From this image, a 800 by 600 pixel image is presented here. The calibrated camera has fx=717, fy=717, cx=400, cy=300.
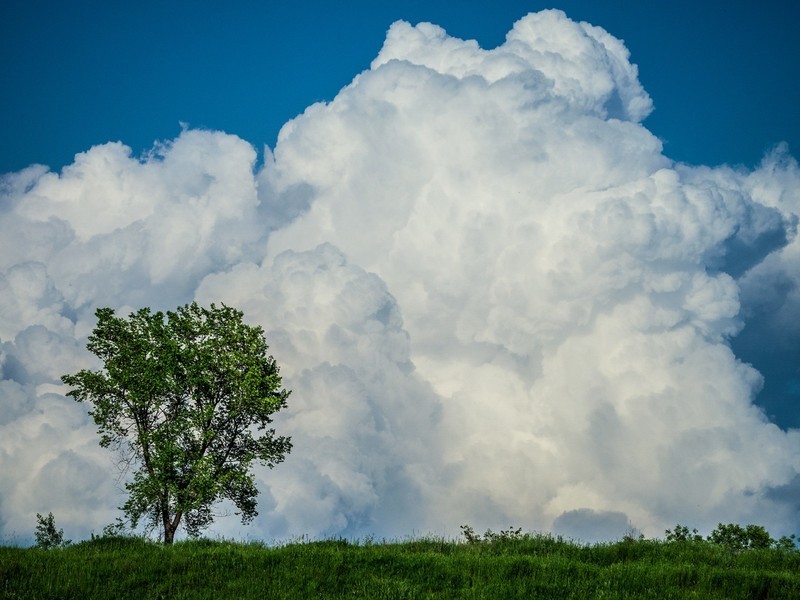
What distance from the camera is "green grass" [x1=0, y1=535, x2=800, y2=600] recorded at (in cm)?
2044

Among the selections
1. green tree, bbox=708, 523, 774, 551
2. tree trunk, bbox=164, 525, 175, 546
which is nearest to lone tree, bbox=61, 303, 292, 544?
tree trunk, bbox=164, 525, 175, 546

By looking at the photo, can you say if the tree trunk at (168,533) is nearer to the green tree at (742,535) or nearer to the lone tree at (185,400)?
the lone tree at (185,400)

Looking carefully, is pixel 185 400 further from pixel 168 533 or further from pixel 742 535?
pixel 742 535

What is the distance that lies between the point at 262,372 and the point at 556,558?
2210 cm

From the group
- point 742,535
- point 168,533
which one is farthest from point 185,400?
point 742,535

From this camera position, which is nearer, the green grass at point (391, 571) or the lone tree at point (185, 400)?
the green grass at point (391, 571)

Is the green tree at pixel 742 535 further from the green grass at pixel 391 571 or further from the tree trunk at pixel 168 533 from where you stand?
the tree trunk at pixel 168 533

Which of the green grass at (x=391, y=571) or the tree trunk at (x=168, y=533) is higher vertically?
the tree trunk at (x=168, y=533)

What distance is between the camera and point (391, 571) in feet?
73.3

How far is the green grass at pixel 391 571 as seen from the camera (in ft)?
67.1

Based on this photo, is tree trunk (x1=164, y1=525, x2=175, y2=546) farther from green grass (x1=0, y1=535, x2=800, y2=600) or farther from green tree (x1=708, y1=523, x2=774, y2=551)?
green tree (x1=708, y1=523, x2=774, y2=551)

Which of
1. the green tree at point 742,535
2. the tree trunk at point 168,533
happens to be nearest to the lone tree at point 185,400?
the tree trunk at point 168,533

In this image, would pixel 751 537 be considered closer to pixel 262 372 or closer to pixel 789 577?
pixel 789 577

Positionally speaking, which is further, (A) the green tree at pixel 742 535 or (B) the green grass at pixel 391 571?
(A) the green tree at pixel 742 535
